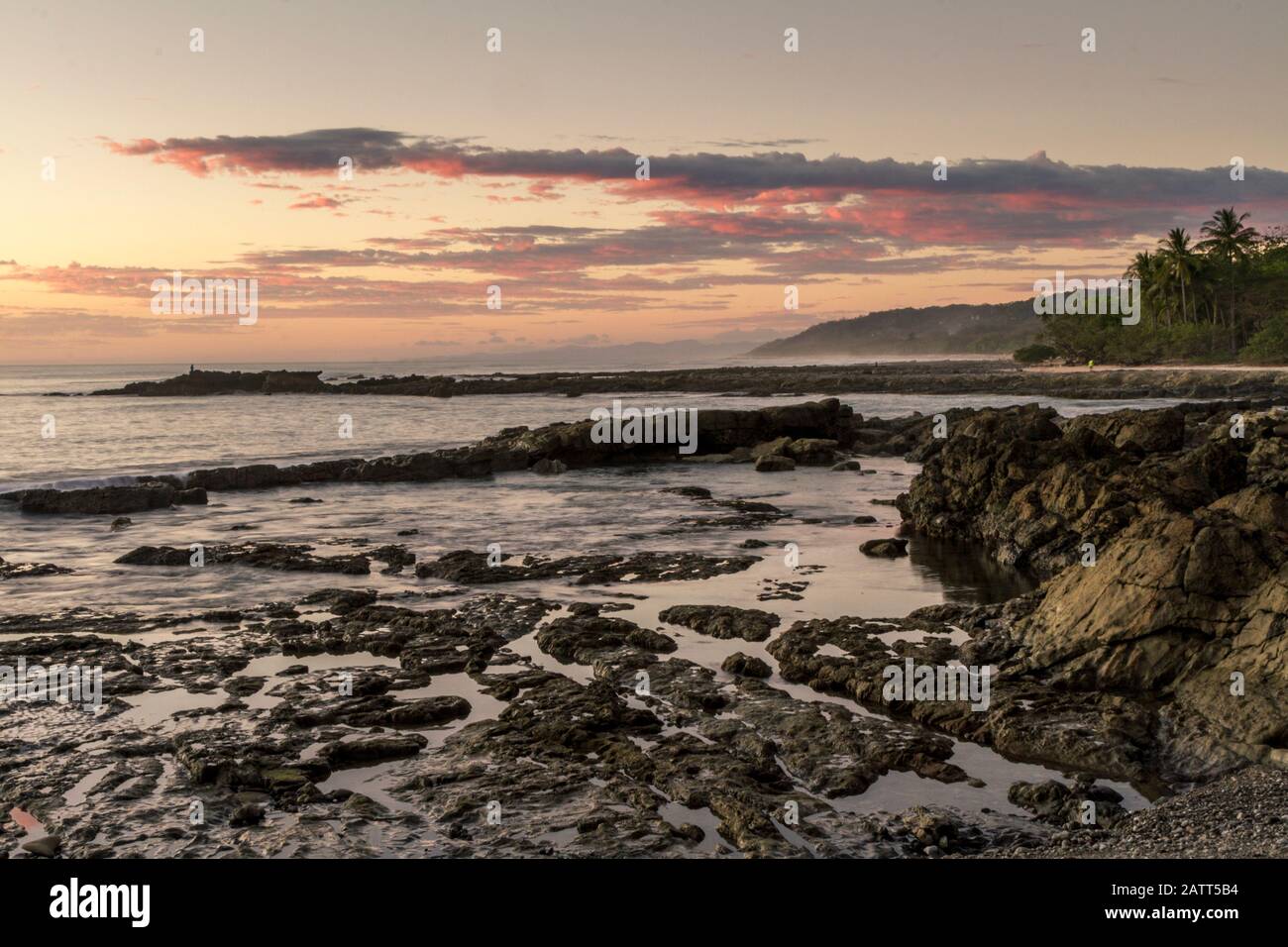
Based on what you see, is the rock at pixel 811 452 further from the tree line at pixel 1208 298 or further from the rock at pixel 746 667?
the tree line at pixel 1208 298

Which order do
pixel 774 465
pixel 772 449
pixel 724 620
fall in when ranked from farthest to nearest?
pixel 772 449, pixel 774 465, pixel 724 620

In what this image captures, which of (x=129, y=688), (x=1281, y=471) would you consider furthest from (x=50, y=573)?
(x=1281, y=471)

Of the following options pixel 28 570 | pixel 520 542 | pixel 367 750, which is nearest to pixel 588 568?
pixel 520 542

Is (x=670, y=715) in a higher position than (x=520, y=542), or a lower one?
lower

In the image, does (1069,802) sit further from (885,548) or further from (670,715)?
(885,548)

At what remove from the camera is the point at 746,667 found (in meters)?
14.8

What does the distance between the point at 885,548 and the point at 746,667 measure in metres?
10.6

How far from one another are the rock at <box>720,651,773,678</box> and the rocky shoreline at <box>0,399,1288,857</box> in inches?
1.3

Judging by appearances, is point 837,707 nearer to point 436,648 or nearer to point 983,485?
point 436,648

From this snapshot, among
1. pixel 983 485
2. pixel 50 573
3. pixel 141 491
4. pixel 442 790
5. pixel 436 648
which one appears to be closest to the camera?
pixel 442 790

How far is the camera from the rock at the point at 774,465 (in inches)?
1756

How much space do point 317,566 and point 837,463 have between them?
26.8 m
